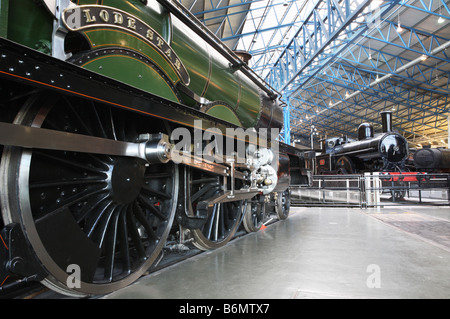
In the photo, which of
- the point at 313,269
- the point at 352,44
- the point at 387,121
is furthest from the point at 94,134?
the point at 352,44

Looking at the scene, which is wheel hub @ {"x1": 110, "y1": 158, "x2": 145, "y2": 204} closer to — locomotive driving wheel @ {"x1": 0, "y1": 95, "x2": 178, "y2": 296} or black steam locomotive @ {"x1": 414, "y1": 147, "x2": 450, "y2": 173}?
locomotive driving wheel @ {"x1": 0, "y1": 95, "x2": 178, "y2": 296}

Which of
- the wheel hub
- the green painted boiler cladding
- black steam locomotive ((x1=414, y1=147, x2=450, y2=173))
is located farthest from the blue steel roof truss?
the wheel hub

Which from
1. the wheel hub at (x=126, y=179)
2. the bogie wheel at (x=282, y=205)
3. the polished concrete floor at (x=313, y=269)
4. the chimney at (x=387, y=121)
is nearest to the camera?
the wheel hub at (x=126, y=179)

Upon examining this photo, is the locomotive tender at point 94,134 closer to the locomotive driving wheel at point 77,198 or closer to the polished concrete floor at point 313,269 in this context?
the locomotive driving wheel at point 77,198

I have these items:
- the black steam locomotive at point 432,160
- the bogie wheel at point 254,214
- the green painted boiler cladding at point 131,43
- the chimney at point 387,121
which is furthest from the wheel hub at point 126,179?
the black steam locomotive at point 432,160

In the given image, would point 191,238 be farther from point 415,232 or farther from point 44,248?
point 415,232

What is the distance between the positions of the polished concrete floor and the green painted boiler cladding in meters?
1.63

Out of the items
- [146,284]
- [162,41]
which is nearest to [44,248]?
[146,284]

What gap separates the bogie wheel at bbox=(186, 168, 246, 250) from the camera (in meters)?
3.18

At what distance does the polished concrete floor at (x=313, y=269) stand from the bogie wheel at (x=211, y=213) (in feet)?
0.52

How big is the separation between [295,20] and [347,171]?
27.6 feet

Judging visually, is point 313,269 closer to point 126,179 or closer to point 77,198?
point 126,179

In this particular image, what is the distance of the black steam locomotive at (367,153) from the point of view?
1159cm
